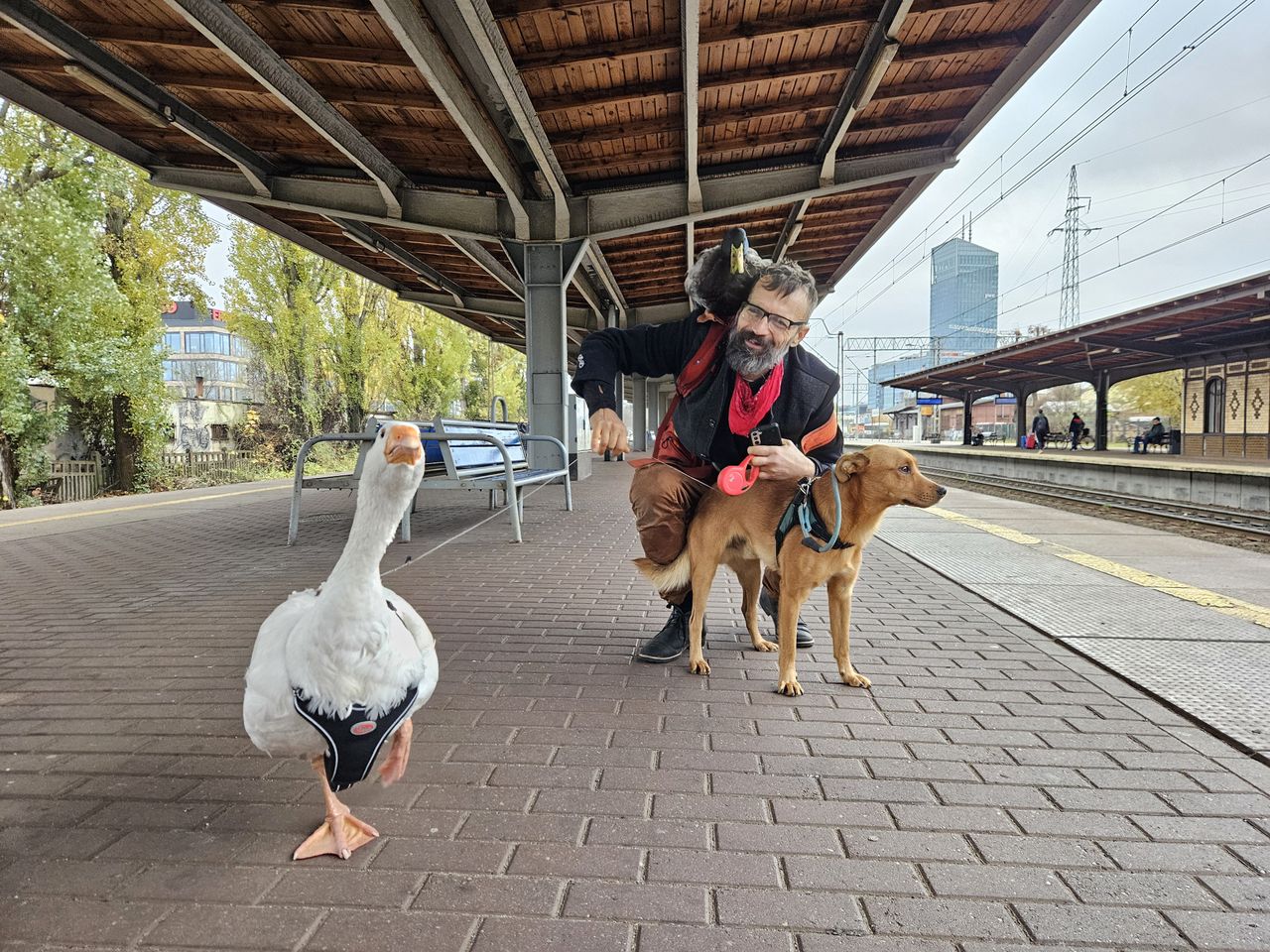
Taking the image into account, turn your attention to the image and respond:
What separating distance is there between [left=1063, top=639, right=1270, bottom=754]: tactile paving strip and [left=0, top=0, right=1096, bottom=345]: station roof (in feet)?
20.6

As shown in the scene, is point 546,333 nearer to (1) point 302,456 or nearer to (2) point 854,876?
(1) point 302,456

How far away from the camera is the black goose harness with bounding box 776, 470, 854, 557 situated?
2.91m

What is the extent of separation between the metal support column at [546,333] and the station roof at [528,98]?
1.72ft

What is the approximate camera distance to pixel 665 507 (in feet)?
11.3

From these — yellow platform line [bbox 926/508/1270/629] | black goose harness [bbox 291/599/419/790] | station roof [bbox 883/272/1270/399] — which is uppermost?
station roof [bbox 883/272/1270/399]

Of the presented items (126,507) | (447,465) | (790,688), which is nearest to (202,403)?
(126,507)

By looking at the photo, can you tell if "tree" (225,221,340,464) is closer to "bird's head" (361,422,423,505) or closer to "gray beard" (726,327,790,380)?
"gray beard" (726,327,790,380)

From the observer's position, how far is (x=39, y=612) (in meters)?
4.57

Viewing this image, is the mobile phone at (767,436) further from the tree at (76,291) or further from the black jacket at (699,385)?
the tree at (76,291)

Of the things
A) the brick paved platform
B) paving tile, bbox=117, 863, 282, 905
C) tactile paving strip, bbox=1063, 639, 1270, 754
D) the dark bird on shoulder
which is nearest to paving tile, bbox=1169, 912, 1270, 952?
the brick paved platform

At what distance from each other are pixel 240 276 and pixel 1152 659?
1017 inches

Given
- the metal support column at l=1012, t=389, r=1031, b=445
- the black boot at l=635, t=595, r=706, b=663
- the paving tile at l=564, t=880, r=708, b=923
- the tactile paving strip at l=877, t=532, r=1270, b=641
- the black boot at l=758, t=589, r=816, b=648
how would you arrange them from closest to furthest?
the paving tile at l=564, t=880, r=708, b=923, the black boot at l=635, t=595, r=706, b=663, the black boot at l=758, t=589, r=816, b=648, the tactile paving strip at l=877, t=532, r=1270, b=641, the metal support column at l=1012, t=389, r=1031, b=445

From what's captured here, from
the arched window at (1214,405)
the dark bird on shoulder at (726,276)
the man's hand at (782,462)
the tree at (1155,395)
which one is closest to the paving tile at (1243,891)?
the man's hand at (782,462)

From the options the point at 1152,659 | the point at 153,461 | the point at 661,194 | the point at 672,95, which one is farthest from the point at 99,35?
the point at 153,461
